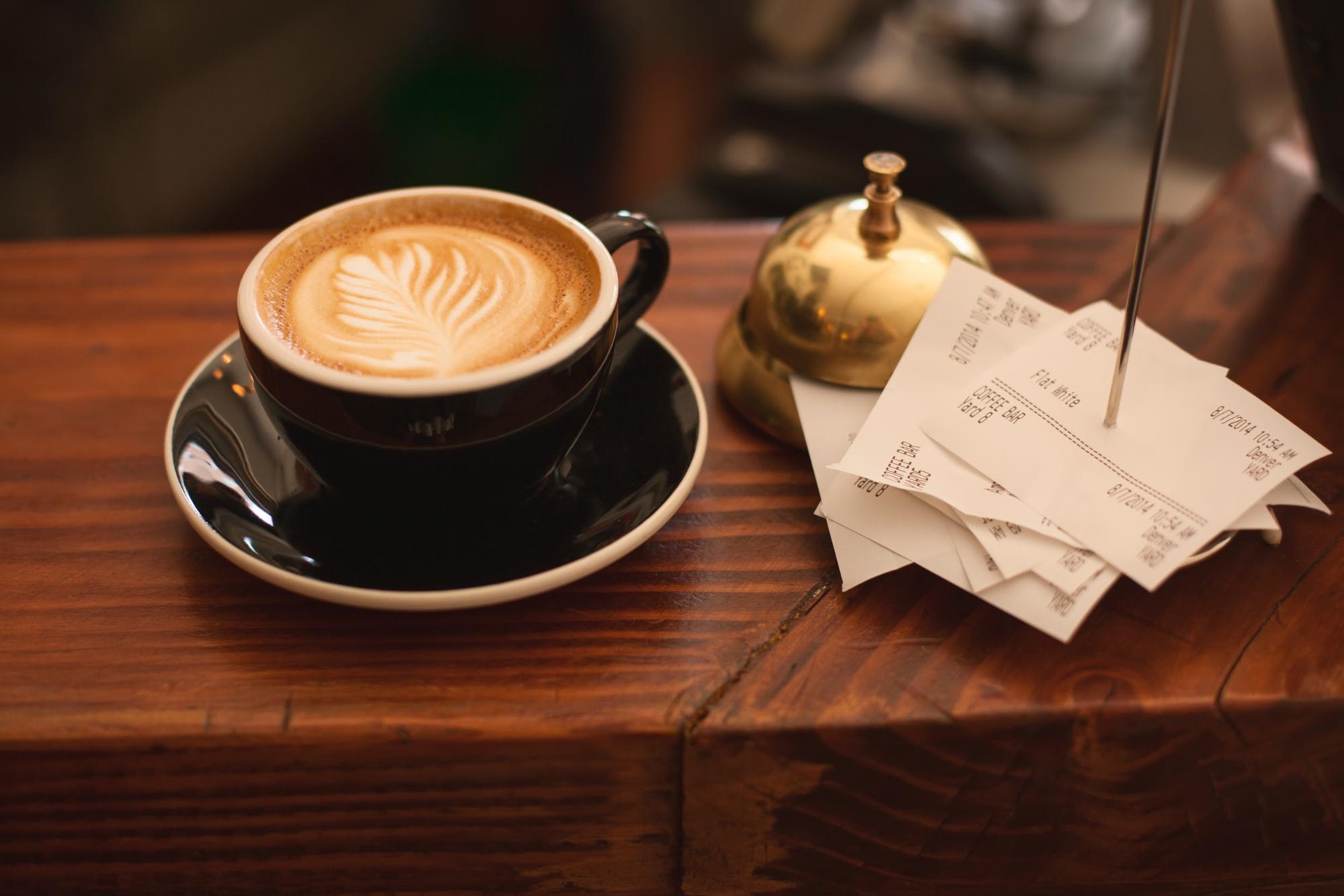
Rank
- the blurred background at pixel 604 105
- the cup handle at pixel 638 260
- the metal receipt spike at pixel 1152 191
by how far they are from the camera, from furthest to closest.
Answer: the blurred background at pixel 604 105 < the cup handle at pixel 638 260 < the metal receipt spike at pixel 1152 191

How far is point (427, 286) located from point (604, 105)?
5.86 ft

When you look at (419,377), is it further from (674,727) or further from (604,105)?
(604,105)

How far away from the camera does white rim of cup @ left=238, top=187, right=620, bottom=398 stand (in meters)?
0.52

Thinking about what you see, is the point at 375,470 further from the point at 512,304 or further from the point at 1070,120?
the point at 1070,120

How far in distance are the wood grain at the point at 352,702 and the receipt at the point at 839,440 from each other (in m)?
0.02

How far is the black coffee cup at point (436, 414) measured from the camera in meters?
0.53

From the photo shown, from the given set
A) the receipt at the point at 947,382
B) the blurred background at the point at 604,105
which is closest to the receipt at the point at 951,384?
the receipt at the point at 947,382

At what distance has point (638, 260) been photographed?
0.70 metres

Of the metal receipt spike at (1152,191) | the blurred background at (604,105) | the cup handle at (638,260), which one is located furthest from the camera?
the blurred background at (604,105)

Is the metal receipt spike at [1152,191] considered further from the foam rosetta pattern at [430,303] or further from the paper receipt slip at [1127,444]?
the foam rosetta pattern at [430,303]

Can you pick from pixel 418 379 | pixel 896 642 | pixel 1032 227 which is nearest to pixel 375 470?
pixel 418 379

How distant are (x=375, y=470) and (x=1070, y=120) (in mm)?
1387

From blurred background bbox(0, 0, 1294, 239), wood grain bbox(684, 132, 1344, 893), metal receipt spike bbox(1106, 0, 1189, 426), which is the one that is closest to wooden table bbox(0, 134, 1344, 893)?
wood grain bbox(684, 132, 1344, 893)

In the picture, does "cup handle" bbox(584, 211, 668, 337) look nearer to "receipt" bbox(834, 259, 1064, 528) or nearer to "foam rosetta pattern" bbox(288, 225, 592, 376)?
"foam rosetta pattern" bbox(288, 225, 592, 376)
